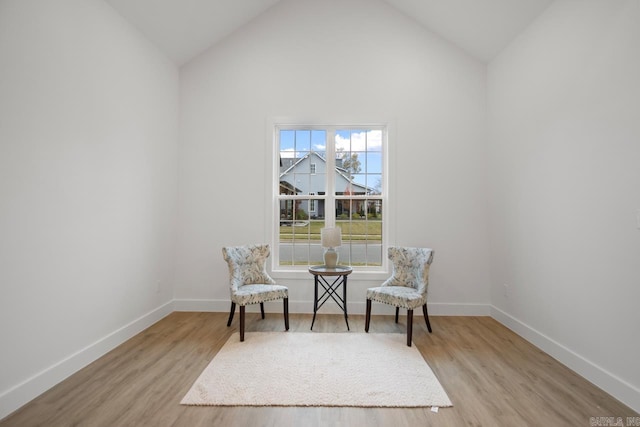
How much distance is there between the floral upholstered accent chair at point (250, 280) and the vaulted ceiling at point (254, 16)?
247 cm

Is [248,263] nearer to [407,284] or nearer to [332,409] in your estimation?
[407,284]

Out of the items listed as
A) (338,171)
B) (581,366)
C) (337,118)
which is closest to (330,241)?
(338,171)

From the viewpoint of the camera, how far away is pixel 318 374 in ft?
8.14

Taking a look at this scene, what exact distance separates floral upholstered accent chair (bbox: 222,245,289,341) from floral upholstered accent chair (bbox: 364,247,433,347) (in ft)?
3.25

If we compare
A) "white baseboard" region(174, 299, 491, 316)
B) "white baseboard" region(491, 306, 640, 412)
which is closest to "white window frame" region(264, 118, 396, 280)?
"white baseboard" region(174, 299, 491, 316)

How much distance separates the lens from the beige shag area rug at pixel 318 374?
2.15 m

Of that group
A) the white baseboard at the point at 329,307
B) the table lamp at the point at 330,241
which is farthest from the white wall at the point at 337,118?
the table lamp at the point at 330,241

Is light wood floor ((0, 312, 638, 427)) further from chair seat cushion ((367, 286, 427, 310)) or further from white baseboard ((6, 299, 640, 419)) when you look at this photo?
chair seat cushion ((367, 286, 427, 310))

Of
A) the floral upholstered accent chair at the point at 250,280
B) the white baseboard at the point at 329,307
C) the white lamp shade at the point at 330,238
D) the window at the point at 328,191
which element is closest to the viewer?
the floral upholstered accent chair at the point at 250,280

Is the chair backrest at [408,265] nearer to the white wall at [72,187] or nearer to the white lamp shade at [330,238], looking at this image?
the white lamp shade at [330,238]

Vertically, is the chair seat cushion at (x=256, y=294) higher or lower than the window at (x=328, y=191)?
lower

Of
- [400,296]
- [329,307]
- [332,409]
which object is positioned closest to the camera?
[332,409]

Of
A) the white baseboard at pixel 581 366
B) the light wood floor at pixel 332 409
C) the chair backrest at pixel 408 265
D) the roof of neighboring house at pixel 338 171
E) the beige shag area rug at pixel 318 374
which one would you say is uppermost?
the roof of neighboring house at pixel 338 171

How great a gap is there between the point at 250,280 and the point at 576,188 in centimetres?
314
